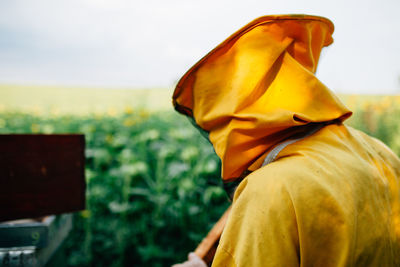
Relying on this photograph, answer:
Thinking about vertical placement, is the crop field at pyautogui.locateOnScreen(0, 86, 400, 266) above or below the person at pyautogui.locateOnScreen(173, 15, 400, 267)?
below

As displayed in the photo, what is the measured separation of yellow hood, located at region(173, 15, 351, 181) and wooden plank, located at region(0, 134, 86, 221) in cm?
109

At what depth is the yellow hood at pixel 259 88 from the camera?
1018 mm

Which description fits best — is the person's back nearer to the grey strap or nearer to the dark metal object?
the grey strap

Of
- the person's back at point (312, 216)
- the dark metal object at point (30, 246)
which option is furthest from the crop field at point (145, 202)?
the person's back at point (312, 216)

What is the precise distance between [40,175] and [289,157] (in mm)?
1486

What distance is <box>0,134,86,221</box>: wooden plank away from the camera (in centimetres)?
161

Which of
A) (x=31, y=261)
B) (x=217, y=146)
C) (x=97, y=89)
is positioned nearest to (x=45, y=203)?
(x=31, y=261)

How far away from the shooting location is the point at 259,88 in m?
1.05

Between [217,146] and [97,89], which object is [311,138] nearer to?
[217,146]

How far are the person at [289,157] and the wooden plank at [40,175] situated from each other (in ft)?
3.13

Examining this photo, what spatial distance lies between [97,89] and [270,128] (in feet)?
87.5

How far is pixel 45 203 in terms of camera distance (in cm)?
172

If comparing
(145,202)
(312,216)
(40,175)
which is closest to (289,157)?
(312,216)

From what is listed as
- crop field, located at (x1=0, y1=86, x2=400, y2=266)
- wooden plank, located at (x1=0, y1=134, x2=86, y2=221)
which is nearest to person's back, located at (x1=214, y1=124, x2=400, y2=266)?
wooden plank, located at (x1=0, y1=134, x2=86, y2=221)
